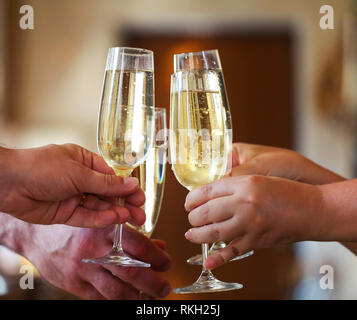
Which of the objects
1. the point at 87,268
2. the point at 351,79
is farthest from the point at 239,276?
the point at 351,79

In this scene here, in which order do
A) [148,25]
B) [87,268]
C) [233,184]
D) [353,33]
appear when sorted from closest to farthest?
[233,184], [87,268], [353,33], [148,25]

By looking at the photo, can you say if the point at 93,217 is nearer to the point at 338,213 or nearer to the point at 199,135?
the point at 199,135

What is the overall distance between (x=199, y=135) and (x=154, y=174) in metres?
0.28

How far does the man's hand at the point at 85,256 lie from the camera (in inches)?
36.9

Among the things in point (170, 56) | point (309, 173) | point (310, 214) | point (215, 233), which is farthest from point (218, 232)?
point (170, 56)

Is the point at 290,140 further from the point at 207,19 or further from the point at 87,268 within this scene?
the point at 87,268

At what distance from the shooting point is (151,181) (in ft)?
3.79

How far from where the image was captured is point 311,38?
5.20m

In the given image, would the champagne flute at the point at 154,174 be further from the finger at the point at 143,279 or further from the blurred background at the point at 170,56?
the blurred background at the point at 170,56

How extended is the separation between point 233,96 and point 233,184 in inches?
183

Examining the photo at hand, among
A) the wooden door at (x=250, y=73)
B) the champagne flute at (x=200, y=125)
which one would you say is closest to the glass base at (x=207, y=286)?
the champagne flute at (x=200, y=125)

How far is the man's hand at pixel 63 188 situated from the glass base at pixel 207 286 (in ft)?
0.62

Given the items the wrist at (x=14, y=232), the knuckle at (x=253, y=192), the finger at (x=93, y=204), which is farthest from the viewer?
the wrist at (x=14, y=232)

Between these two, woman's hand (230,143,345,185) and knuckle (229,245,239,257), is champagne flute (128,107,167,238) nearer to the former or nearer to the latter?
woman's hand (230,143,345,185)
